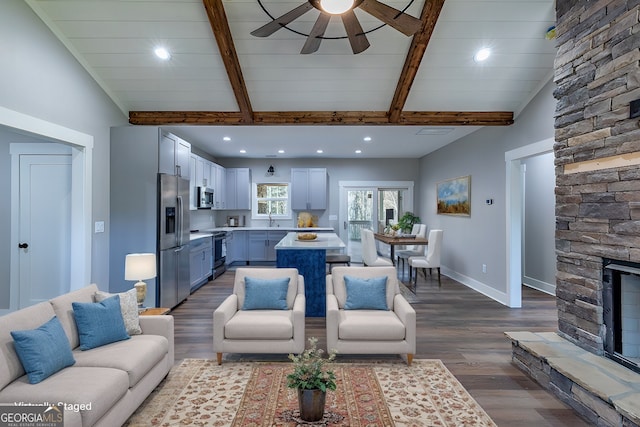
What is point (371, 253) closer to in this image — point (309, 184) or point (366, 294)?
point (366, 294)

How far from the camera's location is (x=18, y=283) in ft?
14.0

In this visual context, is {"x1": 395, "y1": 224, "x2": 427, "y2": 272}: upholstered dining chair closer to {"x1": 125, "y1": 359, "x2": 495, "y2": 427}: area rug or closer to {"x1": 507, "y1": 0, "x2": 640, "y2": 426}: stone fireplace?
{"x1": 507, "y1": 0, "x2": 640, "y2": 426}: stone fireplace

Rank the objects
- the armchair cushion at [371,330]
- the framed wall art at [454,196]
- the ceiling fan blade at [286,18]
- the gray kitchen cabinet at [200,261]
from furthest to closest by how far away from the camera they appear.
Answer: the framed wall art at [454,196]
the gray kitchen cabinet at [200,261]
the armchair cushion at [371,330]
the ceiling fan blade at [286,18]

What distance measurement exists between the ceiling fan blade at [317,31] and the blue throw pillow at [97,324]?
8.72 ft

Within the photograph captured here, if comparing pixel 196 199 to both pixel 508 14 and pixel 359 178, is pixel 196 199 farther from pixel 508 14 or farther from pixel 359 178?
pixel 508 14

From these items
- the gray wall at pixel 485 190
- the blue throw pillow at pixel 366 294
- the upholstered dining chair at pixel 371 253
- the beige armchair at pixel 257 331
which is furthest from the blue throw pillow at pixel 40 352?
the gray wall at pixel 485 190

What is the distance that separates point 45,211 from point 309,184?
519 centimetres

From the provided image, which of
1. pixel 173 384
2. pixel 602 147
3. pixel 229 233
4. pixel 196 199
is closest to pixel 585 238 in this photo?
pixel 602 147

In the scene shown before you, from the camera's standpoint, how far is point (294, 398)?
2.51 metres

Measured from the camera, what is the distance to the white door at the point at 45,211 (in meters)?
4.19

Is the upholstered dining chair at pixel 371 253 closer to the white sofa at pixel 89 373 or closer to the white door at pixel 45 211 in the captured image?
the white sofa at pixel 89 373

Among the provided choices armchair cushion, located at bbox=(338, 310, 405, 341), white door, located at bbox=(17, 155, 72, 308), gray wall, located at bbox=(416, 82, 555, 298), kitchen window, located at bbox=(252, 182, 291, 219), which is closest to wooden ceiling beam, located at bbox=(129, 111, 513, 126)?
gray wall, located at bbox=(416, 82, 555, 298)

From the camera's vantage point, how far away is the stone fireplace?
7.69ft

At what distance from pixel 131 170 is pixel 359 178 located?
17.7 feet
